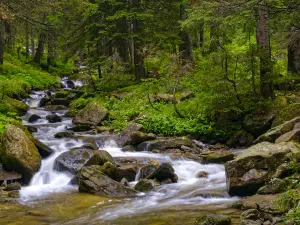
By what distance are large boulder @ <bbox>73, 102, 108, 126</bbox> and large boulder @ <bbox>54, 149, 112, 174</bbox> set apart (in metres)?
5.28

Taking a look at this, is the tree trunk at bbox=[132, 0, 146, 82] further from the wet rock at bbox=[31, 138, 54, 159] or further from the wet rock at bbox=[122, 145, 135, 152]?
the wet rock at bbox=[31, 138, 54, 159]

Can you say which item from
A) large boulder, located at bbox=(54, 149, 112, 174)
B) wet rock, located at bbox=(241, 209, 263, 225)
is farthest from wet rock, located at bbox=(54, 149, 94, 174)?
wet rock, located at bbox=(241, 209, 263, 225)

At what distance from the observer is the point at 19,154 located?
10305mm

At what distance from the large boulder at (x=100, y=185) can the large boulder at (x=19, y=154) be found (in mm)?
1862

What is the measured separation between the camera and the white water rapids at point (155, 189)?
26.2ft

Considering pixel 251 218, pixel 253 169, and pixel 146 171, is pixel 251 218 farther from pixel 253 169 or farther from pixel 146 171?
pixel 146 171

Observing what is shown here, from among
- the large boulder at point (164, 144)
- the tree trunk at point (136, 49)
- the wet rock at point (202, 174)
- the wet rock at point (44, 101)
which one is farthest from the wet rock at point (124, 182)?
the wet rock at point (44, 101)

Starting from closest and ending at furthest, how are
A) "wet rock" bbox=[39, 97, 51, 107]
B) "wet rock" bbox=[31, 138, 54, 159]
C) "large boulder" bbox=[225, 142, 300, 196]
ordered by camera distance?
"large boulder" bbox=[225, 142, 300, 196] → "wet rock" bbox=[31, 138, 54, 159] → "wet rock" bbox=[39, 97, 51, 107]

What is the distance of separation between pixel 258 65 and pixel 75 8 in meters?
11.7

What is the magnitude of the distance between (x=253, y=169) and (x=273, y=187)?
2.76 feet

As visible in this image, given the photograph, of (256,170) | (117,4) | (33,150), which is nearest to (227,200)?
(256,170)

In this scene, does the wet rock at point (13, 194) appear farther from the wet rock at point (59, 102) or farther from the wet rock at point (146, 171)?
the wet rock at point (59, 102)

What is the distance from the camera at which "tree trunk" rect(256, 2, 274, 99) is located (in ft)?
42.7

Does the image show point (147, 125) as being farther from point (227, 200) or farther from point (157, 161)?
point (227, 200)
